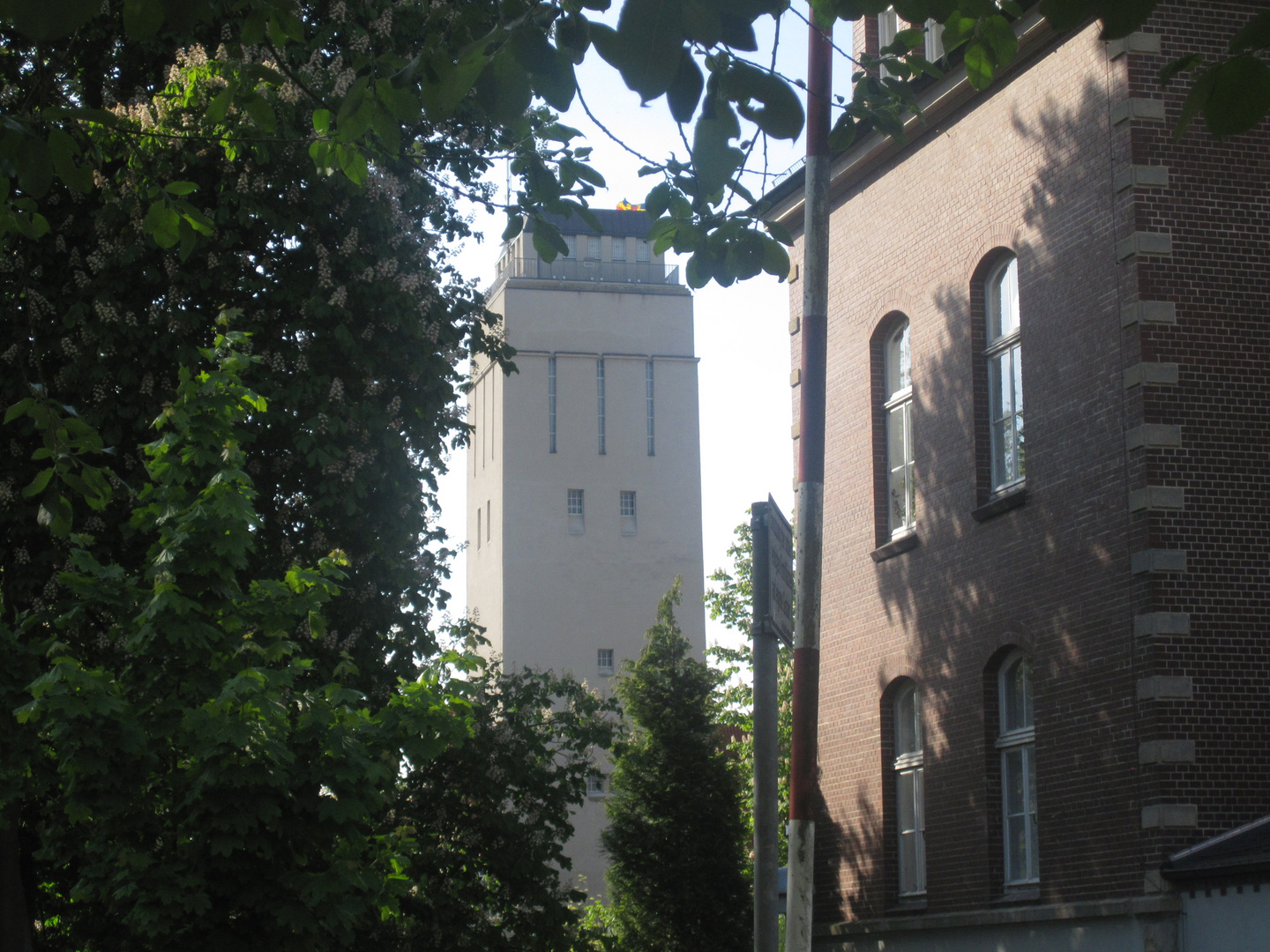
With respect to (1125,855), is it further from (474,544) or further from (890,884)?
(474,544)

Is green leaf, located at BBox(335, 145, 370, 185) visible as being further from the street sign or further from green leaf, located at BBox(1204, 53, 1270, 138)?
the street sign

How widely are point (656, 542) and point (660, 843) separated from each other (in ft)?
135

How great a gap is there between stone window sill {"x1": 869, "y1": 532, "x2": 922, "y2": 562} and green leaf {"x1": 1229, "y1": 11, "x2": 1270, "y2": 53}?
48.4 feet

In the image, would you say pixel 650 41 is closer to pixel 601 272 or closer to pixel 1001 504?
pixel 1001 504

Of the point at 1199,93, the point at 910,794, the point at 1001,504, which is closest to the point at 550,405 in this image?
the point at 910,794

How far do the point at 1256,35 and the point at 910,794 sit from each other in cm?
1565

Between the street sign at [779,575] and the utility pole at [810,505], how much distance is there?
1.29 feet

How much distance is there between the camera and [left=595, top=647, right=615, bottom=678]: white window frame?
65250mm

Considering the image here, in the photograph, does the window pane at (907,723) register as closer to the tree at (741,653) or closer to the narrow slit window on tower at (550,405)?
the tree at (741,653)

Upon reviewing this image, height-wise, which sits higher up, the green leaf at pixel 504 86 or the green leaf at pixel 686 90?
the green leaf at pixel 504 86

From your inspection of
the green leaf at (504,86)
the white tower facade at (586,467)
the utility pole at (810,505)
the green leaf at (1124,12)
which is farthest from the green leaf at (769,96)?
the white tower facade at (586,467)

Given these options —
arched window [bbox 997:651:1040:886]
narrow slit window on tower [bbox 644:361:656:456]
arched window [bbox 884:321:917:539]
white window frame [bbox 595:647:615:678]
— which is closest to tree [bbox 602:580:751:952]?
arched window [bbox 884:321:917:539]

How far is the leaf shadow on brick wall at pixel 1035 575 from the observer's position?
14.6 meters

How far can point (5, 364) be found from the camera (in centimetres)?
1569
